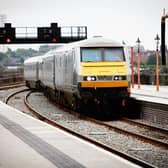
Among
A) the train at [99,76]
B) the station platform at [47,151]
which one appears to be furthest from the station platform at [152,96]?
the station platform at [47,151]

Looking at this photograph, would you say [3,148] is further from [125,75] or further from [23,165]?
[125,75]

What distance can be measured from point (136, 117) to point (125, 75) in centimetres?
176

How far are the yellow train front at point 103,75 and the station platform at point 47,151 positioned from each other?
198 inches

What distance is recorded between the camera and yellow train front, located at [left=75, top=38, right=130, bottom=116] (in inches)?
873

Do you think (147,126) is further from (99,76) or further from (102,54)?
(102,54)

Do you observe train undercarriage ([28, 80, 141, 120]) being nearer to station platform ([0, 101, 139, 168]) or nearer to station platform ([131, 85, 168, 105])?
station platform ([131, 85, 168, 105])

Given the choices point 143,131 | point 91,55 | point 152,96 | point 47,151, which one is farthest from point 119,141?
point 152,96

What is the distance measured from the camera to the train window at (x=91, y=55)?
22875mm

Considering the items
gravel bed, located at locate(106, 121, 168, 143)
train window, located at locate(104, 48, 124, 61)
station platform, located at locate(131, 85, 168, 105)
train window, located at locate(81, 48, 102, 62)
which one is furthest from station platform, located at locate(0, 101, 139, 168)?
station platform, located at locate(131, 85, 168, 105)

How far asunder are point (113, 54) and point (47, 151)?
11.3 m

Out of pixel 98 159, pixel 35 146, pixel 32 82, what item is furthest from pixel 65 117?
pixel 32 82

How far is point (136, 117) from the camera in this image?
23062 millimetres

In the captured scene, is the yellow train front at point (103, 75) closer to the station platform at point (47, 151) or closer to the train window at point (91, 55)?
the train window at point (91, 55)

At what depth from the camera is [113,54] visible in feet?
75.7
